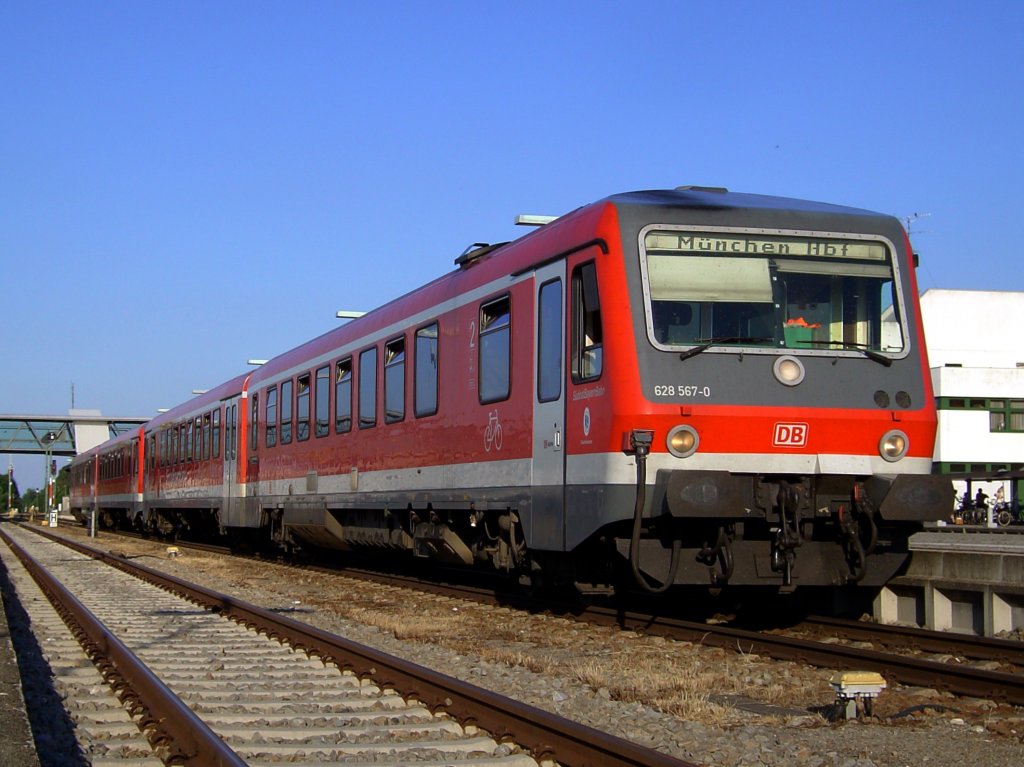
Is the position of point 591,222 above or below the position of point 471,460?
above

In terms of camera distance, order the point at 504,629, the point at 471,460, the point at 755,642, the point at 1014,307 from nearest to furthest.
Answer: the point at 755,642
the point at 504,629
the point at 471,460
the point at 1014,307

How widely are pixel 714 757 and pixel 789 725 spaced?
3.03 feet

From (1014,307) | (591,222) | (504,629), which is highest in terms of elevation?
(1014,307)

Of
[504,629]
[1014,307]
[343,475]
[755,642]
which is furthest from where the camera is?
[1014,307]

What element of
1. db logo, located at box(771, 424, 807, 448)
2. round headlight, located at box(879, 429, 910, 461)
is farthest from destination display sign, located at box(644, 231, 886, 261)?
round headlight, located at box(879, 429, 910, 461)

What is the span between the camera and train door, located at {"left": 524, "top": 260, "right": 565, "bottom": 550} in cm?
1007

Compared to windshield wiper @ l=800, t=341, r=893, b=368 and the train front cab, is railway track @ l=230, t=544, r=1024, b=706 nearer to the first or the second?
the train front cab

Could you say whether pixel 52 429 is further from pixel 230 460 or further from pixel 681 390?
pixel 681 390

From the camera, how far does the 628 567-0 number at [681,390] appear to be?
913cm

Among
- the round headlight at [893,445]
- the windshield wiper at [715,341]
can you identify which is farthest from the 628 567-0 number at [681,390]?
the round headlight at [893,445]

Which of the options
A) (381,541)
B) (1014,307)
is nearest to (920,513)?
(381,541)

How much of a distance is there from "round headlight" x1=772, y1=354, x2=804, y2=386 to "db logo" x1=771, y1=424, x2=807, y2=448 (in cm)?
33

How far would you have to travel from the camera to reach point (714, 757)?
19.1ft

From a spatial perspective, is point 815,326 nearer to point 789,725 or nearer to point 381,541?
point 789,725
